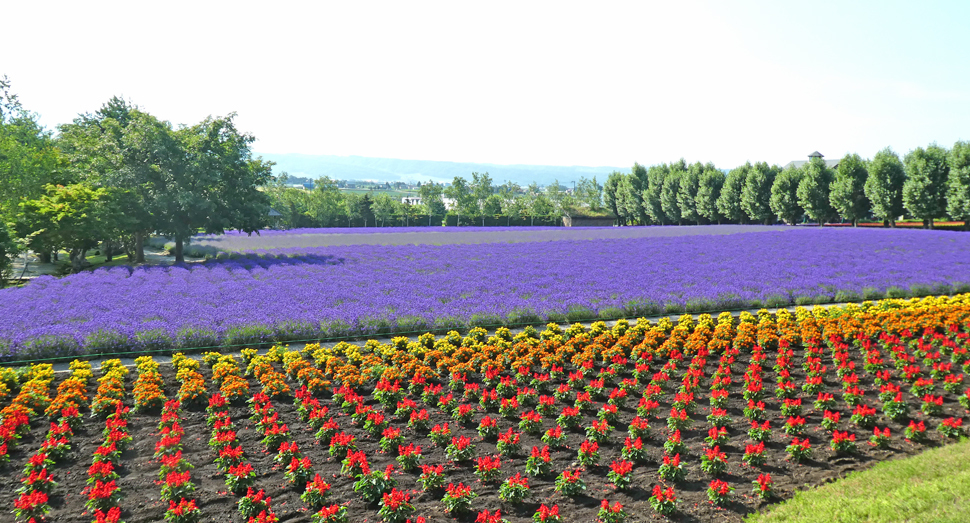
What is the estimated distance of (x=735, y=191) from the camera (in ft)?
240

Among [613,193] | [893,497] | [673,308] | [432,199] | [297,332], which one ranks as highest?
[613,193]

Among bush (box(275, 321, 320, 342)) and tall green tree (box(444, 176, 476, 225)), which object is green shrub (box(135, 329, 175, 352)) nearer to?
bush (box(275, 321, 320, 342))

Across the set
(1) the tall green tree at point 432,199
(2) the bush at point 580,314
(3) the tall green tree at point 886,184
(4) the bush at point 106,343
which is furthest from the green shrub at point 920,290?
(1) the tall green tree at point 432,199

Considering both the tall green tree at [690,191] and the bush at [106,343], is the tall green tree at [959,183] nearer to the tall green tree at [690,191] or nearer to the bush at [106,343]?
the tall green tree at [690,191]

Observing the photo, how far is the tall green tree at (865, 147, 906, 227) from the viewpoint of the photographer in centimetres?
5709

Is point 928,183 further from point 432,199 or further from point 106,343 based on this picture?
point 106,343

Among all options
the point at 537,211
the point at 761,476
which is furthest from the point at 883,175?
the point at 761,476

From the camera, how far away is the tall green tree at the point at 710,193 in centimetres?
7675

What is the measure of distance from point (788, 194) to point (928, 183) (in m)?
14.1

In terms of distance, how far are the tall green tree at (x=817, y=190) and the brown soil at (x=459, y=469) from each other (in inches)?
2430

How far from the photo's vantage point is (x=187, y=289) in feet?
66.9

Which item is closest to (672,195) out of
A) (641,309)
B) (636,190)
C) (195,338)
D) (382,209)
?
(636,190)

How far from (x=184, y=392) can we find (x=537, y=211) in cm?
8220

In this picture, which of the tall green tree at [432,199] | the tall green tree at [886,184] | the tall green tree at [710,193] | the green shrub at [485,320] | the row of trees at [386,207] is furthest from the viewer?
the tall green tree at [432,199]
